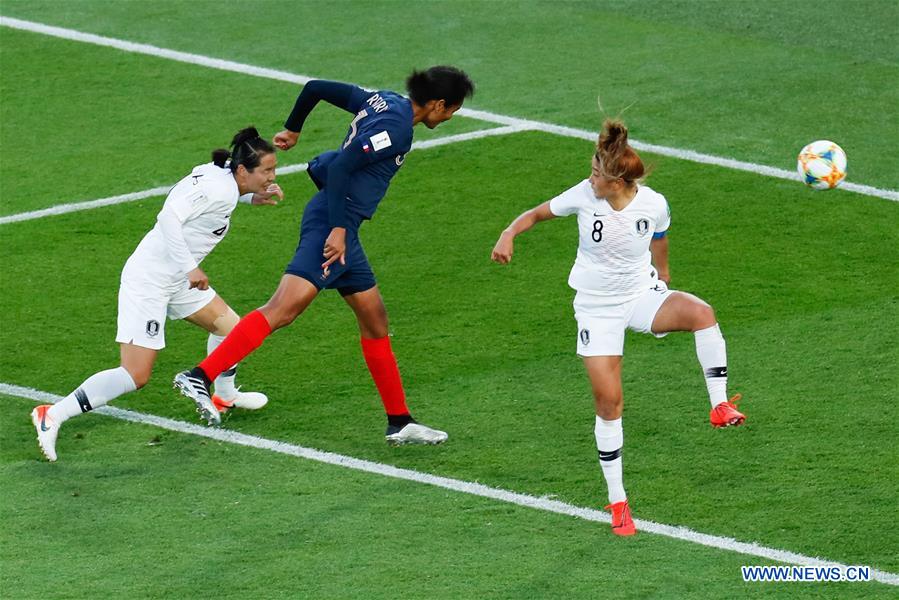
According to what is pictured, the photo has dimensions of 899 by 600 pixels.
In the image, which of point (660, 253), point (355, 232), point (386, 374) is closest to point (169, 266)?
point (355, 232)

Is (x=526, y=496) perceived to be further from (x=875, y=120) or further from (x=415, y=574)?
(x=875, y=120)

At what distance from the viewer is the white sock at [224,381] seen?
Result: 956 cm

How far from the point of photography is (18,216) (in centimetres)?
1301

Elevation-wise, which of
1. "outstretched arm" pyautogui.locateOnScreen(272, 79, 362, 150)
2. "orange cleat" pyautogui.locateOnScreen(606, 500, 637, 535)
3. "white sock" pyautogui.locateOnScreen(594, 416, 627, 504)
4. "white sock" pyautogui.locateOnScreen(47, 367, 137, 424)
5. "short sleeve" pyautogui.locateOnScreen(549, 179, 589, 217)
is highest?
"outstretched arm" pyautogui.locateOnScreen(272, 79, 362, 150)

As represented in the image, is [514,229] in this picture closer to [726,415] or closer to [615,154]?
[615,154]

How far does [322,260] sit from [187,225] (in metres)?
0.82

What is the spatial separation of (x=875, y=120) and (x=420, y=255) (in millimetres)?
4965

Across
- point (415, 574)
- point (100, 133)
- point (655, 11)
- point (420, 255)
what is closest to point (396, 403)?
point (415, 574)

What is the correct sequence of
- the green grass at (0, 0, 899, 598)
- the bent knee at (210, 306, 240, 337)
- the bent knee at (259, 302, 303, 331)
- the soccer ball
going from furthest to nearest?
the soccer ball → the bent knee at (210, 306, 240, 337) → the bent knee at (259, 302, 303, 331) → the green grass at (0, 0, 899, 598)

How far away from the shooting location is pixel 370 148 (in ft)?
28.8

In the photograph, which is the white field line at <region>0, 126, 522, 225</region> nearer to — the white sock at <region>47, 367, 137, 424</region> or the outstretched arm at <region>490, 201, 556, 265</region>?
the white sock at <region>47, 367, 137, 424</region>

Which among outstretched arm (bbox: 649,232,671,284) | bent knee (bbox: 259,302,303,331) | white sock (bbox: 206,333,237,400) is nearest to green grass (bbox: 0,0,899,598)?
white sock (bbox: 206,333,237,400)

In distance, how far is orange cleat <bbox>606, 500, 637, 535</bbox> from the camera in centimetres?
798

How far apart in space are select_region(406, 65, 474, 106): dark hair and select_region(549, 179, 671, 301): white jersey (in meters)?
1.07
